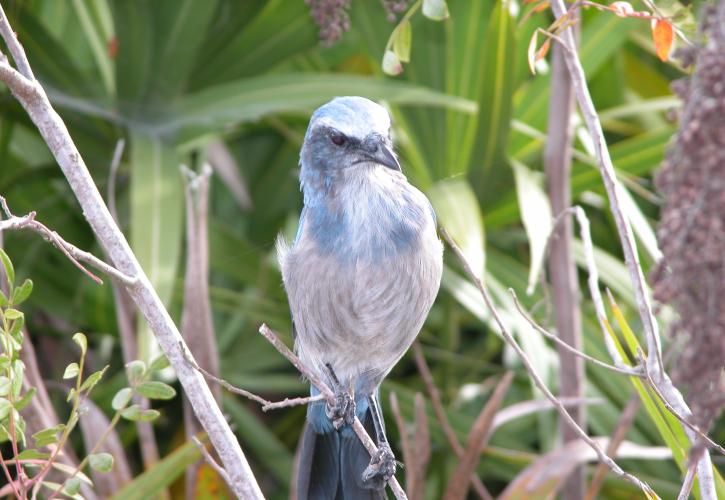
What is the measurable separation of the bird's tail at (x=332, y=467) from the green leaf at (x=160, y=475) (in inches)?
11.6

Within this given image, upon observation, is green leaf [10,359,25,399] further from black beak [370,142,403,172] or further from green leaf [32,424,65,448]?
black beak [370,142,403,172]

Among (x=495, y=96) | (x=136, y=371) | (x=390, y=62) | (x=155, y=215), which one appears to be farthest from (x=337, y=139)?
(x=495, y=96)

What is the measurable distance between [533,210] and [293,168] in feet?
4.18

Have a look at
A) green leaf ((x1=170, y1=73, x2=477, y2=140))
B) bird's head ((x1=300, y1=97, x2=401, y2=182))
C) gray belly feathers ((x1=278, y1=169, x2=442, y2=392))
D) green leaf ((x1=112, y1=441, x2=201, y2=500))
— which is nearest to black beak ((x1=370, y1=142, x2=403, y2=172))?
bird's head ((x1=300, y1=97, x2=401, y2=182))

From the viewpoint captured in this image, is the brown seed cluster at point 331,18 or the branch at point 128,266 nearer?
the branch at point 128,266

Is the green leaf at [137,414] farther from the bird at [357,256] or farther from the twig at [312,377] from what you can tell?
the bird at [357,256]

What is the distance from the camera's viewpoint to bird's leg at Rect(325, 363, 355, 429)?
2.61 m

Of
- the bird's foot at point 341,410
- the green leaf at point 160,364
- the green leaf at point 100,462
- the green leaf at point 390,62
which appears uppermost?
the green leaf at point 390,62

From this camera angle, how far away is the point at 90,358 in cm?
402

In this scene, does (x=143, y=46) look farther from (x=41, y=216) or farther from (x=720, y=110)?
(x=720, y=110)

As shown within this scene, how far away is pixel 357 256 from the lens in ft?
7.89

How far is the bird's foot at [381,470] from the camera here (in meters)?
2.60

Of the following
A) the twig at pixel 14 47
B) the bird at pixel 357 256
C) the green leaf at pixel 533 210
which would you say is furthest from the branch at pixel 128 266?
the green leaf at pixel 533 210

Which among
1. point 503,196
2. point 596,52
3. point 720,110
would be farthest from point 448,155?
point 720,110
